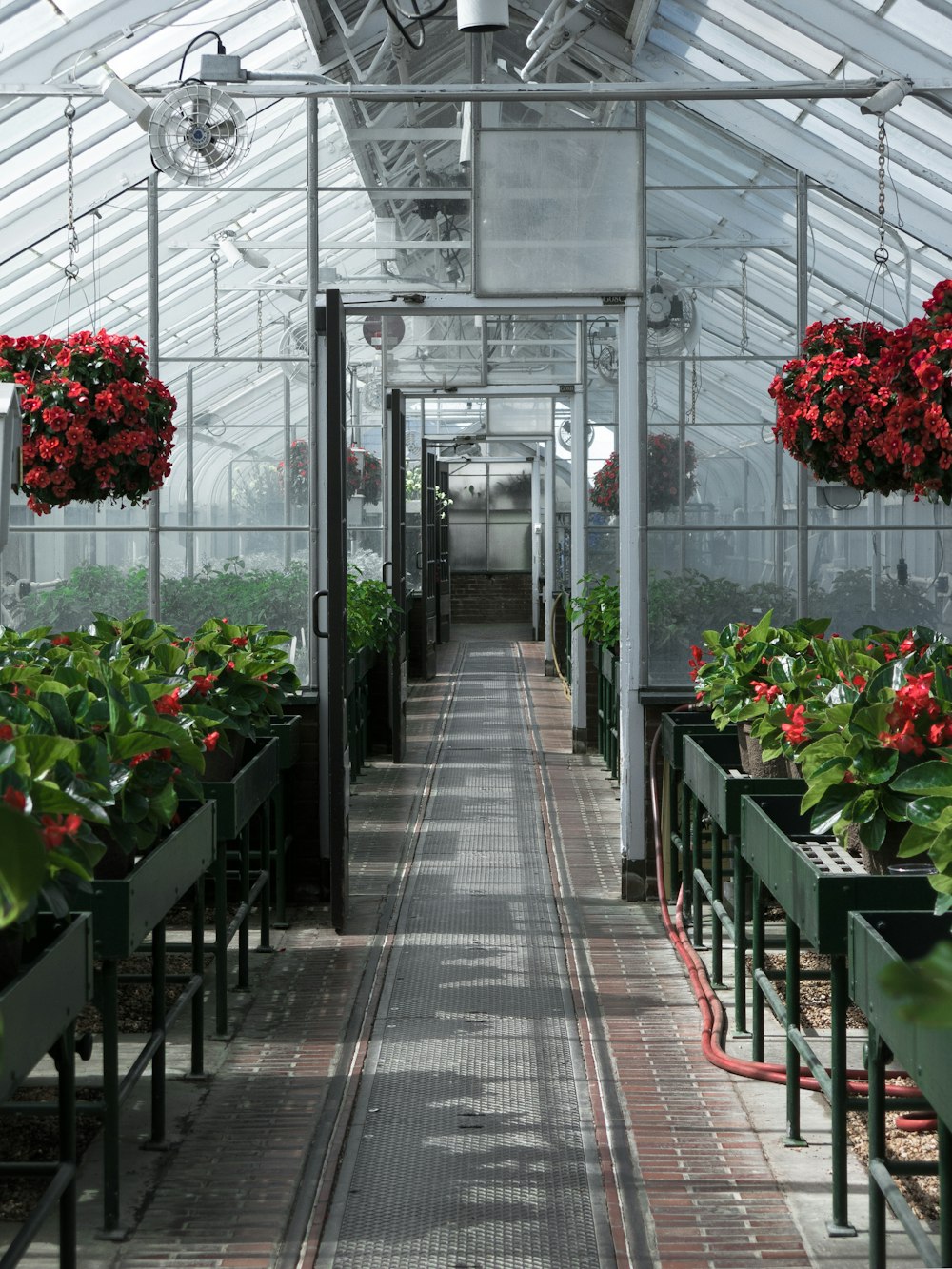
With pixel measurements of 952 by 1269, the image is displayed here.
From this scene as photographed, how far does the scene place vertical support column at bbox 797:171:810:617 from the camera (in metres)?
6.13

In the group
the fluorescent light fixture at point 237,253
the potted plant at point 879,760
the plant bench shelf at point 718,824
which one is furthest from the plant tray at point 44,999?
the fluorescent light fixture at point 237,253

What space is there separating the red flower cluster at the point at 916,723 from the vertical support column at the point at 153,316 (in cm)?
402

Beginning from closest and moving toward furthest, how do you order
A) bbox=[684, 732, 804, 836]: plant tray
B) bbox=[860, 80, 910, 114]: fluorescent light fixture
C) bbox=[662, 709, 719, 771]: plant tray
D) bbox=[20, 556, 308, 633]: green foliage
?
bbox=[684, 732, 804, 836]: plant tray
bbox=[860, 80, 910, 114]: fluorescent light fixture
bbox=[662, 709, 719, 771]: plant tray
bbox=[20, 556, 308, 633]: green foliage

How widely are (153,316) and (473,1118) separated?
13.1ft

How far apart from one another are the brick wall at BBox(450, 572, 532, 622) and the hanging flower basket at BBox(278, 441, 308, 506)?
62.6 ft

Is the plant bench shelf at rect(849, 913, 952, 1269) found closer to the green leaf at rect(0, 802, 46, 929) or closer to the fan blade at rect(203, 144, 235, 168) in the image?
the green leaf at rect(0, 802, 46, 929)

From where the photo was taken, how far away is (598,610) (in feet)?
31.1

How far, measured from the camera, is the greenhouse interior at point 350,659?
3037 mm

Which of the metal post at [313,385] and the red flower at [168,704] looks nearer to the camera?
the red flower at [168,704]

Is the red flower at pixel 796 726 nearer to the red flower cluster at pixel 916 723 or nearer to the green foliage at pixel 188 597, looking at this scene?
the red flower cluster at pixel 916 723

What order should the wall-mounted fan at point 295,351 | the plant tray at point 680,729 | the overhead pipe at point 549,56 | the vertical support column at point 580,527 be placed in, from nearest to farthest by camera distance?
the plant tray at point 680,729, the overhead pipe at point 549,56, the wall-mounted fan at point 295,351, the vertical support column at point 580,527

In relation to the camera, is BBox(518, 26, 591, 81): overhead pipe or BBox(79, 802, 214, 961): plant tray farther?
BBox(518, 26, 591, 81): overhead pipe

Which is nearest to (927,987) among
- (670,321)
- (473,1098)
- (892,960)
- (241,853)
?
(892,960)

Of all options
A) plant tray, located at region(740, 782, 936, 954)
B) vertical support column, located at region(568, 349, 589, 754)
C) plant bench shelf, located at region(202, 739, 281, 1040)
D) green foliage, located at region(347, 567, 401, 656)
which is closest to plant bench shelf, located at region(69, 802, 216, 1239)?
plant bench shelf, located at region(202, 739, 281, 1040)
